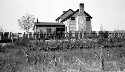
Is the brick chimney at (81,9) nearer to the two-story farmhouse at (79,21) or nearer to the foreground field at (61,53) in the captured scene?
the two-story farmhouse at (79,21)

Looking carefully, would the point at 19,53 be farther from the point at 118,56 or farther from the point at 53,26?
the point at 53,26

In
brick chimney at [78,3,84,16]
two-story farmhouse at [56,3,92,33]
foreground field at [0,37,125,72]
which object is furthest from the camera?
two-story farmhouse at [56,3,92,33]

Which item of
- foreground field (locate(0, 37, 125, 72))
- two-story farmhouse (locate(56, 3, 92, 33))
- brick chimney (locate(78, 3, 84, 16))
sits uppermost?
brick chimney (locate(78, 3, 84, 16))

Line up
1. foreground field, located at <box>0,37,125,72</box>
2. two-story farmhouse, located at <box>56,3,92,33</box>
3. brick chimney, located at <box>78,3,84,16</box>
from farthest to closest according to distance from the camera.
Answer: two-story farmhouse, located at <box>56,3,92,33</box> < brick chimney, located at <box>78,3,84,16</box> < foreground field, located at <box>0,37,125,72</box>

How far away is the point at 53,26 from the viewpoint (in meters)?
38.6

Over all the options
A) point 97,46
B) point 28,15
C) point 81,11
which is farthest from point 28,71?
point 28,15

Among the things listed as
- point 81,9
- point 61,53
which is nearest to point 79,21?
point 81,9

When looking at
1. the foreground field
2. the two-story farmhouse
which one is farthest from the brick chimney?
the foreground field

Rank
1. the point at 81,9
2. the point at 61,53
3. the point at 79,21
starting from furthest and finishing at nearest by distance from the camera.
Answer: the point at 79,21 → the point at 81,9 → the point at 61,53

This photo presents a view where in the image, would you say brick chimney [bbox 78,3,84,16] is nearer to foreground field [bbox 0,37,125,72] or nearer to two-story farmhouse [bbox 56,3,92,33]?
two-story farmhouse [bbox 56,3,92,33]

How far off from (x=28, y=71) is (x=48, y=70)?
1.18 meters

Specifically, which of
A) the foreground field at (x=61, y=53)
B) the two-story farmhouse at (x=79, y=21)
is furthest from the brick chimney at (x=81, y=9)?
the foreground field at (x=61, y=53)

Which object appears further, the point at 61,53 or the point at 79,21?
the point at 79,21

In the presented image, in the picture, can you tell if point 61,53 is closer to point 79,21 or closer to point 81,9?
point 79,21
